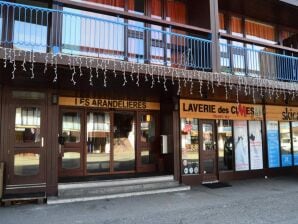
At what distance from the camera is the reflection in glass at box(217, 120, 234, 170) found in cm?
1174

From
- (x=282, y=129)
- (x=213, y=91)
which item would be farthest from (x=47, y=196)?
(x=282, y=129)

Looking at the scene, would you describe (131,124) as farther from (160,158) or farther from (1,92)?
(1,92)

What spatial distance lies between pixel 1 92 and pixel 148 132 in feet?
17.0

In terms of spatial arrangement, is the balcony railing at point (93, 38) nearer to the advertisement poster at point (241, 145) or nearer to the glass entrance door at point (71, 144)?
the glass entrance door at point (71, 144)

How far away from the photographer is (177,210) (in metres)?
7.40

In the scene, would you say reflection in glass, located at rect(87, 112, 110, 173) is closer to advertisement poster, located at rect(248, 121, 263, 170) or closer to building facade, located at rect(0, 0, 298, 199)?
building facade, located at rect(0, 0, 298, 199)

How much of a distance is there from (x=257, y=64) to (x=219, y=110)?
9.41 ft

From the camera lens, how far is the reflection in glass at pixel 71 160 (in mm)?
9930

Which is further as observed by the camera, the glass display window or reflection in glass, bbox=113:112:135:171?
the glass display window

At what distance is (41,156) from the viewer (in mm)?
8672

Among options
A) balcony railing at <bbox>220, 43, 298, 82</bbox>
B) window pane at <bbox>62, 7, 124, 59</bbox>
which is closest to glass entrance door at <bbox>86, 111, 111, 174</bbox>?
window pane at <bbox>62, 7, 124, 59</bbox>

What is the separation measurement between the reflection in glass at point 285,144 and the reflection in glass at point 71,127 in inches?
340

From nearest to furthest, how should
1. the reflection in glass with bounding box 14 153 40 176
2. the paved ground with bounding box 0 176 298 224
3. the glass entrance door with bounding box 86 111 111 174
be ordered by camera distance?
1. the paved ground with bounding box 0 176 298 224
2. the reflection in glass with bounding box 14 153 40 176
3. the glass entrance door with bounding box 86 111 111 174

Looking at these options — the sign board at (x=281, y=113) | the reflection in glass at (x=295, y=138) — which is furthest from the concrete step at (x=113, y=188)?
the reflection in glass at (x=295, y=138)
